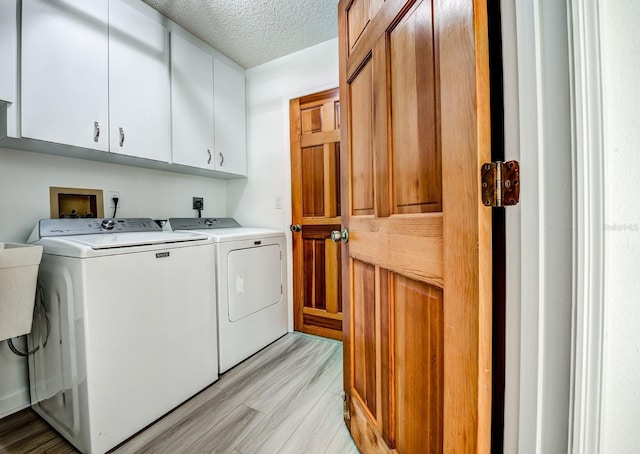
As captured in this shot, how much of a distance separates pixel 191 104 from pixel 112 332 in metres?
1.61

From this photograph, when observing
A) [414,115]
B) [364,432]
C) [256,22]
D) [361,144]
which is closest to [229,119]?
[256,22]

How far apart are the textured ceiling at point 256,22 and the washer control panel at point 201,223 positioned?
4.69 feet

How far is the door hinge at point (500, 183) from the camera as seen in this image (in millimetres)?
457

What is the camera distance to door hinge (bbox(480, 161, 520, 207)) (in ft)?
1.50

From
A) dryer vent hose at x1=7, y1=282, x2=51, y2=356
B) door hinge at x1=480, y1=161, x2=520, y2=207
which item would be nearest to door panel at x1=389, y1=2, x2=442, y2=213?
door hinge at x1=480, y1=161, x2=520, y2=207

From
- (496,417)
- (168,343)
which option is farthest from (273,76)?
(496,417)

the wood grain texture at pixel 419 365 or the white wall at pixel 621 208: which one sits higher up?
the white wall at pixel 621 208

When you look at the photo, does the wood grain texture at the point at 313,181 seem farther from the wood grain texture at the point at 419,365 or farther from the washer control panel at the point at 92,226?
the wood grain texture at the point at 419,365

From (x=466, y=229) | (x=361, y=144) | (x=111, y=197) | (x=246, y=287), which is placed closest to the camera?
(x=466, y=229)

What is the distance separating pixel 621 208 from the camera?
1.26 feet

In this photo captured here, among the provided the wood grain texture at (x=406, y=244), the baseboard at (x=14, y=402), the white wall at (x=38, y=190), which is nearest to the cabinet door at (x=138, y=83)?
the white wall at (x=38, y=190)

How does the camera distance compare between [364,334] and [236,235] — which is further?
[236,235]

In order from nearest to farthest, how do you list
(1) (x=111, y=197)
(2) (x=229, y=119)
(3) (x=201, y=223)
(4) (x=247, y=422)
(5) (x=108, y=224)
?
A: (4) (x=247, y=422)
(5) (x=108, y=224)
(1) (x=111, y=197)
(3) (x=201, y=223)
(2) (x=229, y=119)

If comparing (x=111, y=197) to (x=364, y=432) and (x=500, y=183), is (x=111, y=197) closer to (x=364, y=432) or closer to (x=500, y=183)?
(x=364, y=432)
